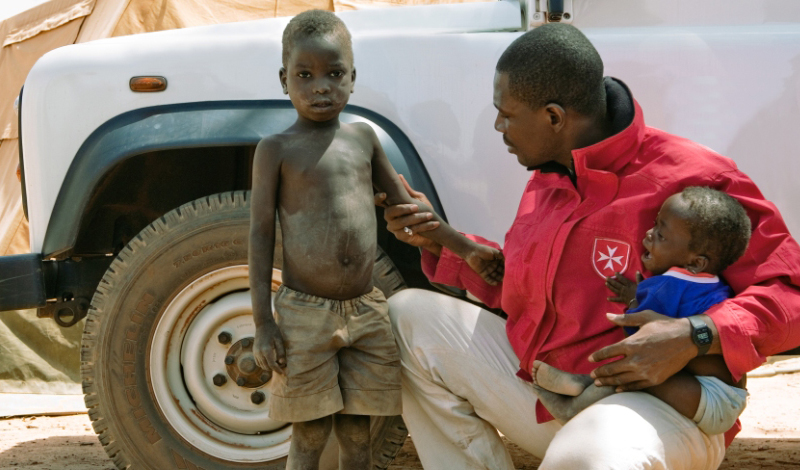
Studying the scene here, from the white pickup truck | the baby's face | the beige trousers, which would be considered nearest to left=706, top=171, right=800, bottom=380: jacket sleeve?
the baby's face

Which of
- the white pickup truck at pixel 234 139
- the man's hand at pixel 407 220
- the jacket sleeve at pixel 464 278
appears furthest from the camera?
the white pickup truck at pixel 234 139

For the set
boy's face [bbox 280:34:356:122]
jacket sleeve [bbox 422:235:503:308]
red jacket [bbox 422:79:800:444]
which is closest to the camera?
red jacket [bbox 422:79:800:444]

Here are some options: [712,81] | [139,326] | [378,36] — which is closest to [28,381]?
[139,326]

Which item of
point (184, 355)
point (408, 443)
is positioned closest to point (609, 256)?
point (184, 355)

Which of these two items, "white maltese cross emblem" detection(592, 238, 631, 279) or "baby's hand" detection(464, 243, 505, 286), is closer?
"white maltese cross emblem" detection(592, 238, 631, 279)

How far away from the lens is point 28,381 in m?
5.45

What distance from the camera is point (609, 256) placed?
7.32 ft

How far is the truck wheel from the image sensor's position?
2873 millimetres

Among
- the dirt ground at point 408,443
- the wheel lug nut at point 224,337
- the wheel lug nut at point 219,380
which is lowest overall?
the dirt ground at point 408,443

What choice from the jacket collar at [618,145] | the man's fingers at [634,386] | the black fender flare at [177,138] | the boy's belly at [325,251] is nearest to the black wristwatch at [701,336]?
the man's fingers at [634,386]

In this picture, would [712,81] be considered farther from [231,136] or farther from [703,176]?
[231,136]

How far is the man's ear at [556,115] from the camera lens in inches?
89.2

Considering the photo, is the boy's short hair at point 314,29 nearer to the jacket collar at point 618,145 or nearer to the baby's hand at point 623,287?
the jacket collar at point 618,145

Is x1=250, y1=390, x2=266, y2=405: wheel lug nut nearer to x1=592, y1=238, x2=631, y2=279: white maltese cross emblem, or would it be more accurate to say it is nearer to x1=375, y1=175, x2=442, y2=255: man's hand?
x1=375, y1=175, x2=442, y2=255: man's hand
